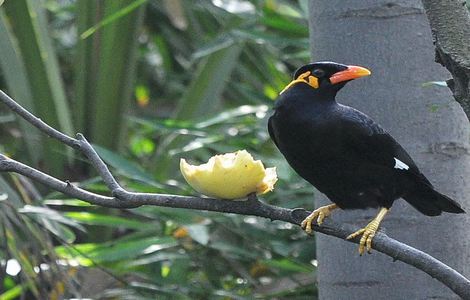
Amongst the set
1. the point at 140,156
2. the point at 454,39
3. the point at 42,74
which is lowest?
the point at 140,156

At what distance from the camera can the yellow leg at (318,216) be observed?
6.03 feet

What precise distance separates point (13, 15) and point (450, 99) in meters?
1.71

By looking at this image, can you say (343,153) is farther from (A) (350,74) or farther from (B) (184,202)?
(B) (184,202)

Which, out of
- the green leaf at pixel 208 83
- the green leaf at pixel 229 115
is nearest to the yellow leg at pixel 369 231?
the green leaf at pixel 229 115

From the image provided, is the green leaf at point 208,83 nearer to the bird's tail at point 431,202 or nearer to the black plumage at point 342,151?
the black plumage at point 342,151

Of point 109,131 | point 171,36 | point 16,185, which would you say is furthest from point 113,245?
point 171,36

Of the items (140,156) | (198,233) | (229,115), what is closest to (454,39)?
(198,233)

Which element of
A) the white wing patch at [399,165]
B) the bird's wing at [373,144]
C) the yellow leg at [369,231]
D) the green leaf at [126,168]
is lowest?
the green leaf at [126,168]

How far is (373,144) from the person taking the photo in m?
2.04

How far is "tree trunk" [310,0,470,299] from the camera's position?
79.6 inches

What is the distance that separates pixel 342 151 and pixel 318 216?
0.14 m

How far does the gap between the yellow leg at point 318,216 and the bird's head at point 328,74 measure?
0.80ft

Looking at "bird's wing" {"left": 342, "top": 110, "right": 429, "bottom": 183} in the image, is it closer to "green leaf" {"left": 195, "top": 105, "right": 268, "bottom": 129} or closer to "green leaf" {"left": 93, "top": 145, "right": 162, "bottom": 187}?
"green leaf" {"left": 93, "top": 145, "right": 162, "bottom": 187}

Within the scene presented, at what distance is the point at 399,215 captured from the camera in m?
2.07
